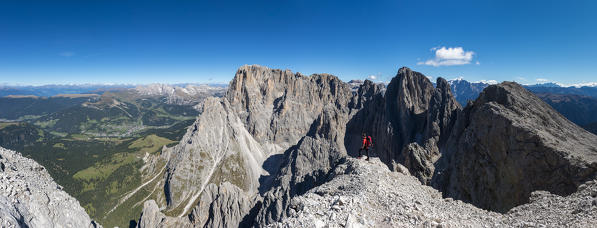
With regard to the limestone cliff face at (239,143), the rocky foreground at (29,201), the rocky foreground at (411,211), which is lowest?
the limestone cliff face at (239,143)

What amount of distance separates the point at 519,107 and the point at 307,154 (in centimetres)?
9477

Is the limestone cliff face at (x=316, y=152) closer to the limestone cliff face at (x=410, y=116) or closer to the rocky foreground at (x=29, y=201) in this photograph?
the limestone cliff face at (x=410, y=116)

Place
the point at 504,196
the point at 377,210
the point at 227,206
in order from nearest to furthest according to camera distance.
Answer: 1. the point at 377,210
2. the point at 504,196
3. the point at 227,206

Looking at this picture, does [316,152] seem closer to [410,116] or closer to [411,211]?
[410,116]

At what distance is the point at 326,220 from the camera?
40.2ft

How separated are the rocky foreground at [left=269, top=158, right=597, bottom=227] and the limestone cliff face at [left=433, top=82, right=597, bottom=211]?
21.9ft

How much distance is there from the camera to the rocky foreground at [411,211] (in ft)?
40.8

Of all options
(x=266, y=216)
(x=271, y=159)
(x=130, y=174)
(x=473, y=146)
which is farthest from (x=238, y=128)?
(x=473, y=146)

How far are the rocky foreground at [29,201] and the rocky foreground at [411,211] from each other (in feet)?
60.2

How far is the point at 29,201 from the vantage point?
66.1 ft

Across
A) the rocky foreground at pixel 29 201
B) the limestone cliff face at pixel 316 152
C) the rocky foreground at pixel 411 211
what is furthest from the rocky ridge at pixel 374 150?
the rocky foreground at pixel 29 201

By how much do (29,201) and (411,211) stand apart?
3034 centimetres

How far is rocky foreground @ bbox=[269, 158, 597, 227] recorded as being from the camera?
1245 centimetres

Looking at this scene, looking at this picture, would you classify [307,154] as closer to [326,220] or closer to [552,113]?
[552,113]
